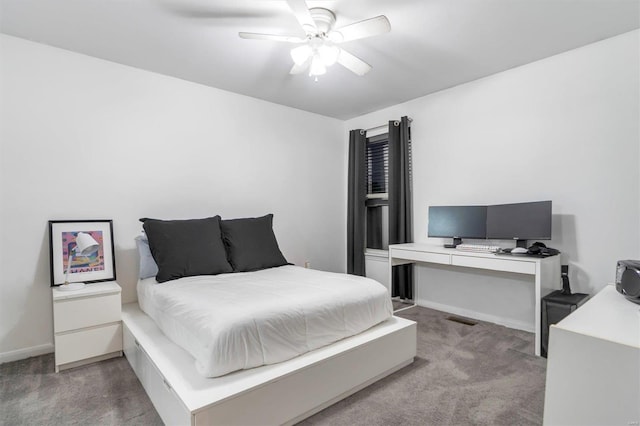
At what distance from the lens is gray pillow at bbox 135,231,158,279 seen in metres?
2.67

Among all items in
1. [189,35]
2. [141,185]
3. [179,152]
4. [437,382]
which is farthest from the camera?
[179,152]

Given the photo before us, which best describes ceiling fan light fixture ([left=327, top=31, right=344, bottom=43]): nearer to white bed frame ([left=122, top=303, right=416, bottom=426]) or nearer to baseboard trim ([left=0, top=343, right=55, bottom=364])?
white bed frame ([left=122, top=303, right=416, bottom=426])

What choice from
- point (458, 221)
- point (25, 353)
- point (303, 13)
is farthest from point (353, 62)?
point (25, 353)

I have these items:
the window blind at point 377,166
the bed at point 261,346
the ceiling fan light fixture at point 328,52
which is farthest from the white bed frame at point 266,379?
the window blind at point 377,166

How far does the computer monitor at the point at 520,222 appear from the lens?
261cm

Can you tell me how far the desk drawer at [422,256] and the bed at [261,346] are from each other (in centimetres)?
103

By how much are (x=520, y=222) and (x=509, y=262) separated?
1.46 feet

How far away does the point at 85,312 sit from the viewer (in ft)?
7.43

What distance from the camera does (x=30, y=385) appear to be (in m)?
2.01

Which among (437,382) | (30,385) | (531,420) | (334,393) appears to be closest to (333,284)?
(334,393)

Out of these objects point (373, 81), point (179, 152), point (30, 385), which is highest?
point (373, 81)

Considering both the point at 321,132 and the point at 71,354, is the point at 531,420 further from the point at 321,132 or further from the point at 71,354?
the point at 321,132

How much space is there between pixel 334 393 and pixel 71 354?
1841 millimetres

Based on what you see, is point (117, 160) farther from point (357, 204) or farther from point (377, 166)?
point (377, 166)
